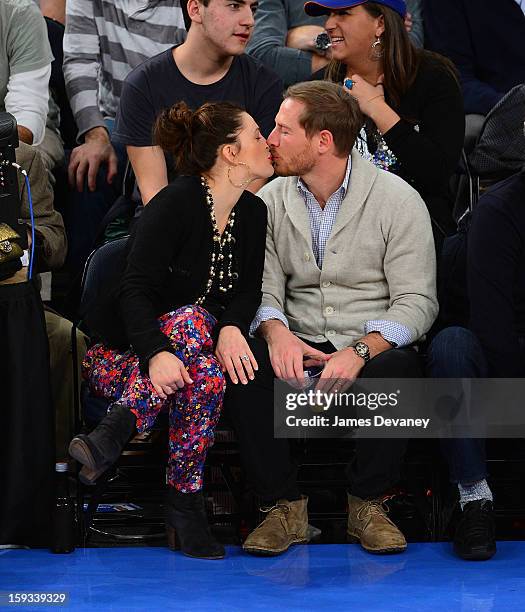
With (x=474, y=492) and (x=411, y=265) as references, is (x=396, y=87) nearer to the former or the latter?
(x=411, y=265)

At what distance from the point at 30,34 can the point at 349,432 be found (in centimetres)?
209

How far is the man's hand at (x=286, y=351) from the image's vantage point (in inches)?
137

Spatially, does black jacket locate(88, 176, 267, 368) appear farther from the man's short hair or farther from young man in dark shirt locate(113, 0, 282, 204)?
young man in dark shirt locate(113, 0, 282, 204)

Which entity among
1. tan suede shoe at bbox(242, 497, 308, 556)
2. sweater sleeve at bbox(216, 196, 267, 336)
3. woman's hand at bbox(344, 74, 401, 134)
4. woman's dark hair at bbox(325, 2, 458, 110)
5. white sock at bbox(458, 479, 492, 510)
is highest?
woman's dark hair at bbox(325, 2, 458, 110)

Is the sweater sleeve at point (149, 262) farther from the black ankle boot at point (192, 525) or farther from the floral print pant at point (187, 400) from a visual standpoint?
the black ankle boot at point (192, 525)

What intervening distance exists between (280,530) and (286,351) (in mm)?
511

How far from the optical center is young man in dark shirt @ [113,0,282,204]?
13.9 ft

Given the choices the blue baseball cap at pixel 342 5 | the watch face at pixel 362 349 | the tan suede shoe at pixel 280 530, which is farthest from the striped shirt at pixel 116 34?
the tan suede shoe at pixel 280 530

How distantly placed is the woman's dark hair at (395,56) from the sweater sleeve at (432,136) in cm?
6

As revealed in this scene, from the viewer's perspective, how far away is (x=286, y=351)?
3518mm

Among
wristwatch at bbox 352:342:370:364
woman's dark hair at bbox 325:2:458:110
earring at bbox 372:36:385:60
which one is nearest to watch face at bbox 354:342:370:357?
wristwatch at bbox 352:342:370:364

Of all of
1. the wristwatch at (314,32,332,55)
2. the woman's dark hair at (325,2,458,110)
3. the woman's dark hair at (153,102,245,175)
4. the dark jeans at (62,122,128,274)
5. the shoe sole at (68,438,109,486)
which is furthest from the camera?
the wristwatch at (314,32,332,55)

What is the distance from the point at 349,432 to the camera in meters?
3.56

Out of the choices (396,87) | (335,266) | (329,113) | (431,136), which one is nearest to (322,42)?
(396,87)
